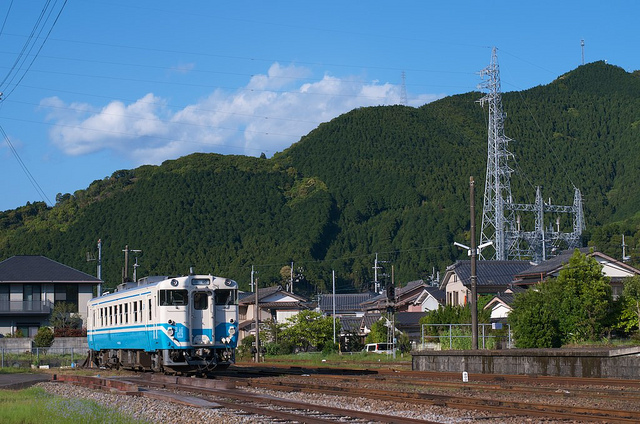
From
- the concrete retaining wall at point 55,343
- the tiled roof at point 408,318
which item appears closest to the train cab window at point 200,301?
the concrete retaining wall at point 55,343

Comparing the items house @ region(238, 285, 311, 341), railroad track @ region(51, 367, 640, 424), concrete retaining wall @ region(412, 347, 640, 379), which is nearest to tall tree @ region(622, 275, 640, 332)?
concrete retaining wall @ region(412, 347, 640, 379)

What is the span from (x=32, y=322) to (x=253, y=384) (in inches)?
1446

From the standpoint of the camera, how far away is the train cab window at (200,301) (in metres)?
22.1

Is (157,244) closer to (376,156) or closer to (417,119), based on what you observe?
(376,156)

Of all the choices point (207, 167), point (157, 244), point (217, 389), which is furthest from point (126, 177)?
point (217, 389)

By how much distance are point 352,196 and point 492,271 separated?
8078 cm

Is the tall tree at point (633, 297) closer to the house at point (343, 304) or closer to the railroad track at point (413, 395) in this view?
the railroad track at point (413, 395)

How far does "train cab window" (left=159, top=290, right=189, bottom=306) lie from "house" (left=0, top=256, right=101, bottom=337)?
32.8m

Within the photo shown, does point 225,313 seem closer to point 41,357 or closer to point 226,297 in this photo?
point 226,297

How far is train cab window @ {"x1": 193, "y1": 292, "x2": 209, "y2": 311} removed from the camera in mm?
22125

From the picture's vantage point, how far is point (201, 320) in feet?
72.5

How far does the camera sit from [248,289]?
112 meters

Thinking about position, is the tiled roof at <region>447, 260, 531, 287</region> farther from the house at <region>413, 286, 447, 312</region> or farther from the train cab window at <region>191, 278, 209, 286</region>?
the train cab window at <region>191, 278, 209, 286</region>

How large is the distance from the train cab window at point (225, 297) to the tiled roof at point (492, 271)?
1470 inches
